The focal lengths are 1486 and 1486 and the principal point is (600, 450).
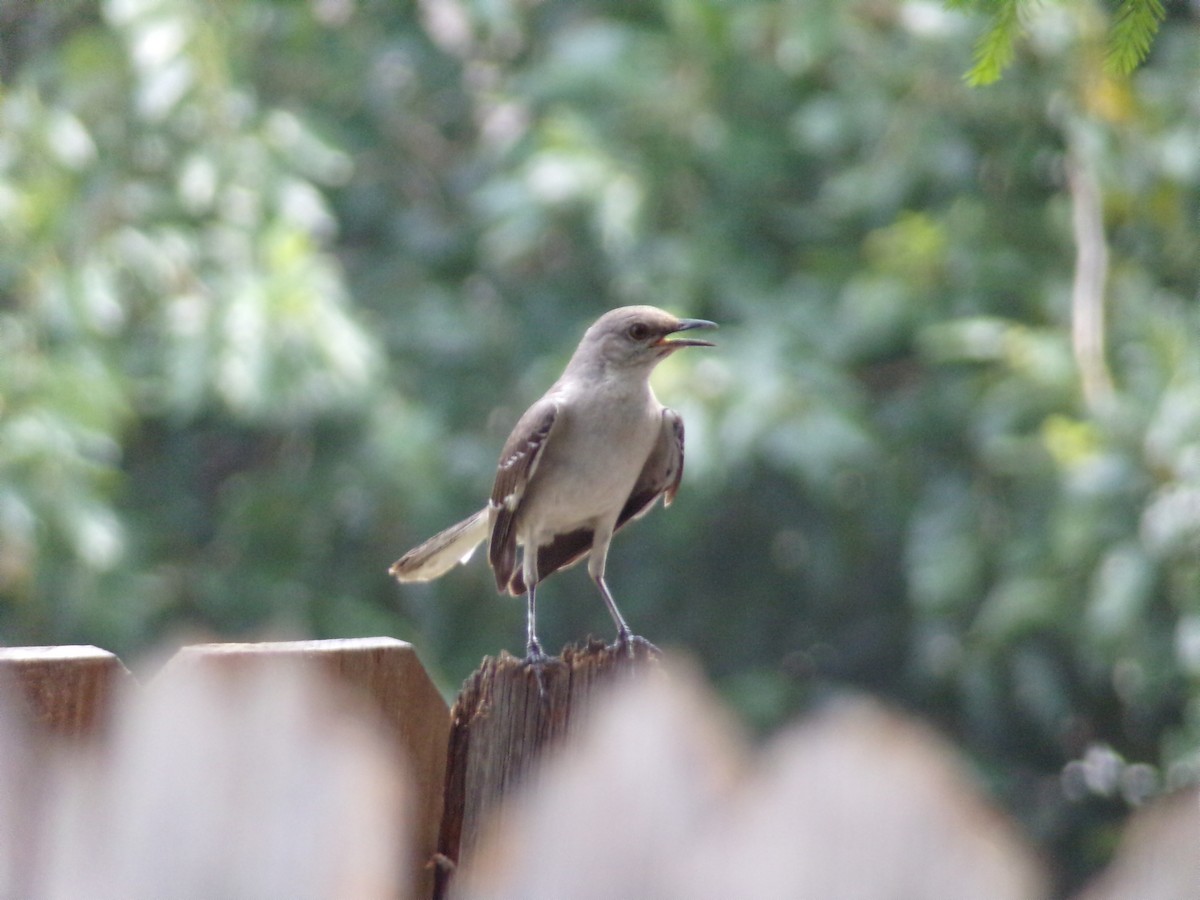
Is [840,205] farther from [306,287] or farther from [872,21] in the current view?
[306,287]

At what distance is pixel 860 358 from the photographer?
6.92m

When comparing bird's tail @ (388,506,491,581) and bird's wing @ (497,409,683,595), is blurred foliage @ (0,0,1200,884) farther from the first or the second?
bird's tail @ (388,506,491,581)

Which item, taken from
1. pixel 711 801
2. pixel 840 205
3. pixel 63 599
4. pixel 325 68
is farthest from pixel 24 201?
pixel 711 801

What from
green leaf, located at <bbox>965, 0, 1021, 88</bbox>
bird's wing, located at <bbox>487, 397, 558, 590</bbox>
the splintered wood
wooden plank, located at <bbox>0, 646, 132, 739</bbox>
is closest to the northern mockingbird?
bird's wing, located at <bbox>487, 397, 558, 590</bbox>

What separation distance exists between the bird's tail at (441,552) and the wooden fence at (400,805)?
8.26ft

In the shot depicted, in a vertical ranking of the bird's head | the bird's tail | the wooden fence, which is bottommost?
the wooden fence

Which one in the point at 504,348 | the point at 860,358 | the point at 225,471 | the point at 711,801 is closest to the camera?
the point at 711,801

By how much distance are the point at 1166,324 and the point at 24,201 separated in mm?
4440

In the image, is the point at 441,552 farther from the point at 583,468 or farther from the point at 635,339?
the point at 635,339

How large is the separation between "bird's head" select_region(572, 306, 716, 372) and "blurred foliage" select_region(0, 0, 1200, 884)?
1663 mm

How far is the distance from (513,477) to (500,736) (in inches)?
96.8

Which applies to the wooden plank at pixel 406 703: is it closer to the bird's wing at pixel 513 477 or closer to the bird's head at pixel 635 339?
the bird's wing at pixel 513 477

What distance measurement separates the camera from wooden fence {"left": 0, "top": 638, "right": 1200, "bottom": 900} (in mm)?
1110

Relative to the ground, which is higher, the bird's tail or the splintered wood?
the bird's tail
